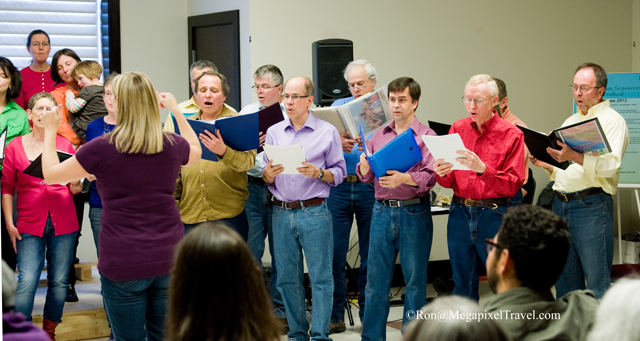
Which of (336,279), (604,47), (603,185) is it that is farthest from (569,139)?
(604,47)

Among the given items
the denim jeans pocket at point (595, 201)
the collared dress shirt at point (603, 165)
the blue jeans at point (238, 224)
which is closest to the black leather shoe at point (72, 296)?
the blue jeans at point (238, 224)

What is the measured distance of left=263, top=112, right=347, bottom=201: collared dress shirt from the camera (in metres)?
3.57

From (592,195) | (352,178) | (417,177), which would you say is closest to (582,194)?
(592,195)

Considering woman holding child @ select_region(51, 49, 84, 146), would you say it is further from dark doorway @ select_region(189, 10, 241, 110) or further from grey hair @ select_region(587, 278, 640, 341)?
grey hair @ select_region(587, 278, 640, 341)

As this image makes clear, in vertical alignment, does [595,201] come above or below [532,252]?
below

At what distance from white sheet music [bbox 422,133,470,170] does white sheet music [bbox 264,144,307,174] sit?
684 millimetres

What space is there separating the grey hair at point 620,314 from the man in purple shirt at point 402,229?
2.09 meters

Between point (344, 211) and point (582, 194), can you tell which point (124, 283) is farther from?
point (582, 194)

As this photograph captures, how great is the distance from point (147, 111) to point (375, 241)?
67.8 inches

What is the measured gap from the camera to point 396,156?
11.1 ft

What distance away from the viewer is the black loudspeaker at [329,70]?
4.90 m

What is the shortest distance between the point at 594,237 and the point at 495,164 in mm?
805

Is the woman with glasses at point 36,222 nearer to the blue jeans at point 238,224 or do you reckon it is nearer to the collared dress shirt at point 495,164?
the blue jeans at point 238,224

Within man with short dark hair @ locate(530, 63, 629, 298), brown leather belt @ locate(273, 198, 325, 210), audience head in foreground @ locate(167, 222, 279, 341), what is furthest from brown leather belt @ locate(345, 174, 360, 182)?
audience head in foreground @ locate(167, 222, 279, 341)
